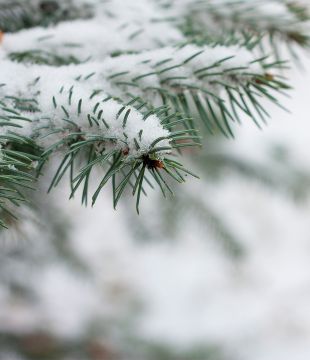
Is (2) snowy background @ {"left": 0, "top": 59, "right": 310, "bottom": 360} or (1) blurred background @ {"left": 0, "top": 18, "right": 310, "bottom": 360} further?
(2) snowy background @ {"left": 0, "top": 59, "right": 310, "bottom": 360}

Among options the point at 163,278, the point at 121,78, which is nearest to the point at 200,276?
the point at 163,278

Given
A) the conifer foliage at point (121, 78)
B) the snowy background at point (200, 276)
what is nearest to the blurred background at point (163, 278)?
the snowy background at point (200, 276)

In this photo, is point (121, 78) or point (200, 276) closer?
point (121, 78)

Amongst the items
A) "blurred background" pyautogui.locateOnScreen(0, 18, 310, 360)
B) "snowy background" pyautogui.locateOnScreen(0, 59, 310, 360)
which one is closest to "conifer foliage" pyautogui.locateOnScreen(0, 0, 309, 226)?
"blurred background" pyautogui.locateOnScreen(0, 18, 310, 360)

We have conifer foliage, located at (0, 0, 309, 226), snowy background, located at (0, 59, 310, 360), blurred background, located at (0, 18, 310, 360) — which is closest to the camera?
conifer foliage, located at (0, 0, 309, 226)

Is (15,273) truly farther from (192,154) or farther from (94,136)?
(94,136)

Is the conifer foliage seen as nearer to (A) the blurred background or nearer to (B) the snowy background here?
(A) the blurred background

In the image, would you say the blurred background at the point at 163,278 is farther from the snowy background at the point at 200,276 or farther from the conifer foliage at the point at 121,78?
the conifer foliage at the point at 121,78

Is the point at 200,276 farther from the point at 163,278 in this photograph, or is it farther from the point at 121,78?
the point at 121,78

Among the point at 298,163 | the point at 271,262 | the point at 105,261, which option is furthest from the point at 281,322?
the point at 298,163
